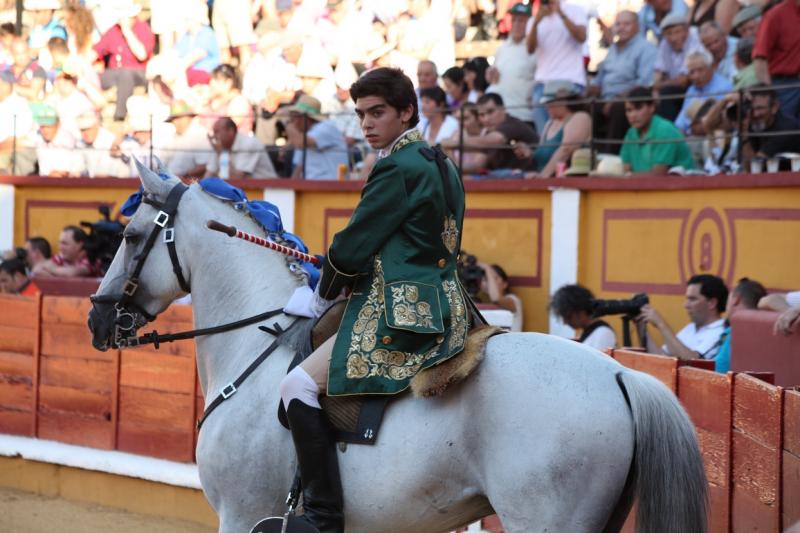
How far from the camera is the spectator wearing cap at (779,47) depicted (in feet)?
26.1

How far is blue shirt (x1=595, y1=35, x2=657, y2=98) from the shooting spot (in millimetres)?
9398

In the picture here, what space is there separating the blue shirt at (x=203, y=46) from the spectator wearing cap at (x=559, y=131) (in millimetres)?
4789

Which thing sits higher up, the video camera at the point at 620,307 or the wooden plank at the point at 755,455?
the video camera at the point at 620,307

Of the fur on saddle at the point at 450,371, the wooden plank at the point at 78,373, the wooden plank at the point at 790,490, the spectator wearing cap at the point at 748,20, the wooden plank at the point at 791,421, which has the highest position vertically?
the spectator wearing cap at the point at 748,20

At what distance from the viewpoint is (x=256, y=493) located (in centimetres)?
401

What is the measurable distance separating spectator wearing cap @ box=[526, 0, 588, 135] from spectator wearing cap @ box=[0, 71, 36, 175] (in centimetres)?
594

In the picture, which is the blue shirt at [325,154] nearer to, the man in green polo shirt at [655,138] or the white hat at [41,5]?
the man in green polo shirt at [655,138]

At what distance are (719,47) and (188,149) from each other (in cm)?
498

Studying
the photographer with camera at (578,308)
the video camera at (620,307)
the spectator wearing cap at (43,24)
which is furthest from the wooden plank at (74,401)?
the spectator wearing cap at (43,24)

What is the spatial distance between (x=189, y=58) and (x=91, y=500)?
6304 millimetres

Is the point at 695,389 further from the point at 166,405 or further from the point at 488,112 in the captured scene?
the point at 488,112

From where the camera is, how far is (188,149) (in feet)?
37.7

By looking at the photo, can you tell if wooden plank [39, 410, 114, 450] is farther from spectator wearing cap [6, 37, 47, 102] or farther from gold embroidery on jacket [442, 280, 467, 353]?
spectator wearing cap [6, 37, 47, 102]

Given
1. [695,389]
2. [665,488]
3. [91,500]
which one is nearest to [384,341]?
[665,488]
